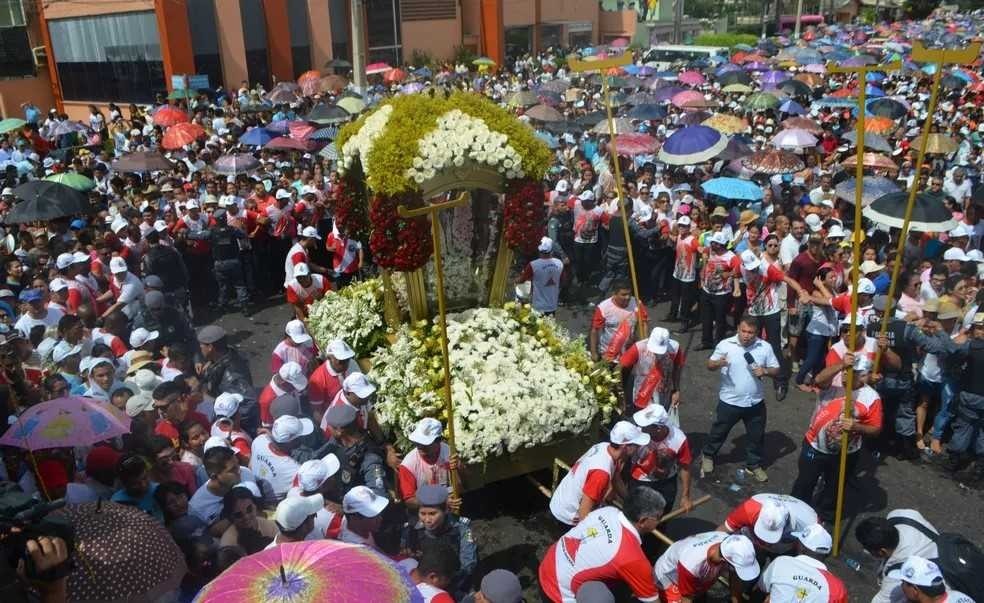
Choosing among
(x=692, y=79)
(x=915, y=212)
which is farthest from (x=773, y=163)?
(x=692, y=79)

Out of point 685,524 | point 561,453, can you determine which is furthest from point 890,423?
point 561,453

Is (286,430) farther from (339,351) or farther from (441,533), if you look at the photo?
(441,533)

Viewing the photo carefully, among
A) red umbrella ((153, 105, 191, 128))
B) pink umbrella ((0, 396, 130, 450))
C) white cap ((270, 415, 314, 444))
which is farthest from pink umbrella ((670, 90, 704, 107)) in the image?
pink umbrella ((0, 396, 130, 450))

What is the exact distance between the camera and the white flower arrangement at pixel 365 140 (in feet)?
24.2

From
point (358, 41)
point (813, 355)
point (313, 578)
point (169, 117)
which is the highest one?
point (358, 41)

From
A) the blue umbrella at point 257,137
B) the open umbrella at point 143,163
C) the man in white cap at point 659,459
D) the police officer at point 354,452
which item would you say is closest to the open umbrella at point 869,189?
the man in white cap at point 659,459

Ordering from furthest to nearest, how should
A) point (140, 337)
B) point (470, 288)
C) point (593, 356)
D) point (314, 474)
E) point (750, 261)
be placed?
point (750, 261), point (593, 356), point (470, 288), point (140, 337), point (314, 474)

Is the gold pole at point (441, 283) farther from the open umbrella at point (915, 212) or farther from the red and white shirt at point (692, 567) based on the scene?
the open umbrella at point (915, 212)

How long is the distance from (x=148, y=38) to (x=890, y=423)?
30512mm

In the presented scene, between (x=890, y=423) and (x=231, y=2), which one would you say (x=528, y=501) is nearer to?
(x=890, y=423)

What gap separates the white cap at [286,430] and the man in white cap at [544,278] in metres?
4.60

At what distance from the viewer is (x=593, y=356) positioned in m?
8.68

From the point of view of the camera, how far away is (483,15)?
44.0 metres

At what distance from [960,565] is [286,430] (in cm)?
450
